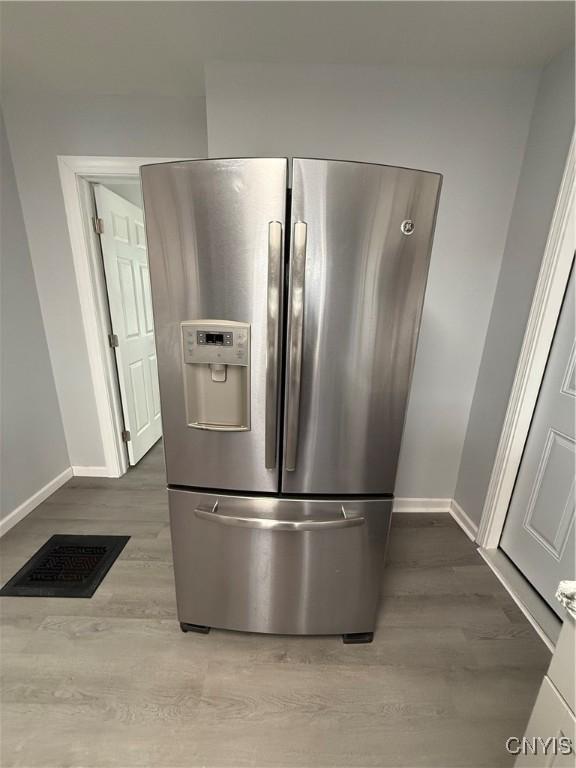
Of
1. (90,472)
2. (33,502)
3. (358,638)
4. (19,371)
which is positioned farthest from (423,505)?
(19,371)

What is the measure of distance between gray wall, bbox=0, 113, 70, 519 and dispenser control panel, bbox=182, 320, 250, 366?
1.73 m

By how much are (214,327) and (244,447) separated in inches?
16.9

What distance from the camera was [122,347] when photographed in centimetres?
253

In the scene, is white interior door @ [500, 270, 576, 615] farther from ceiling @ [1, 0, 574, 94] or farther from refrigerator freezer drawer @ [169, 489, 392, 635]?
ceiling @ [1, 0, 574, 94]

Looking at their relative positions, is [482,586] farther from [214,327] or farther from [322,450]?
[214,327]

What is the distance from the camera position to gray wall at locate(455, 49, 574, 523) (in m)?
1.54

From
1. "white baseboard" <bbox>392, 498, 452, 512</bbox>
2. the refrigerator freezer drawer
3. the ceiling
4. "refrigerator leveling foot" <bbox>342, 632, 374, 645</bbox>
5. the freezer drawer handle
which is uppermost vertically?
the ceiling

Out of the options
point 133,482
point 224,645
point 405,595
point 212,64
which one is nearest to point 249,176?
point 212,64

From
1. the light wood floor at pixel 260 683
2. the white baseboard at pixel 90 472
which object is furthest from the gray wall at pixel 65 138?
the light wood floor at pixel 260 683

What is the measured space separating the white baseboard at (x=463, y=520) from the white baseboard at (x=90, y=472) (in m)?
2.63

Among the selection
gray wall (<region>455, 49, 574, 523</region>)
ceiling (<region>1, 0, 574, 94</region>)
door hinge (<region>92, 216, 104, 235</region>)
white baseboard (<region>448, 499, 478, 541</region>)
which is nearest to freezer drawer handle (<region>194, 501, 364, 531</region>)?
gray wall (<region>455, 49, 574, 523</region>)

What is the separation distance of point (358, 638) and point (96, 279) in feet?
8.51

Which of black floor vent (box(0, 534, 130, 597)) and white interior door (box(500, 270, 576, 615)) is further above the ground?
white interior door (box(500, 270, 576, 615))

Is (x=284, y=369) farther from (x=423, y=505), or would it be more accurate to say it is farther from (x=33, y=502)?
(x=33, y=502)
